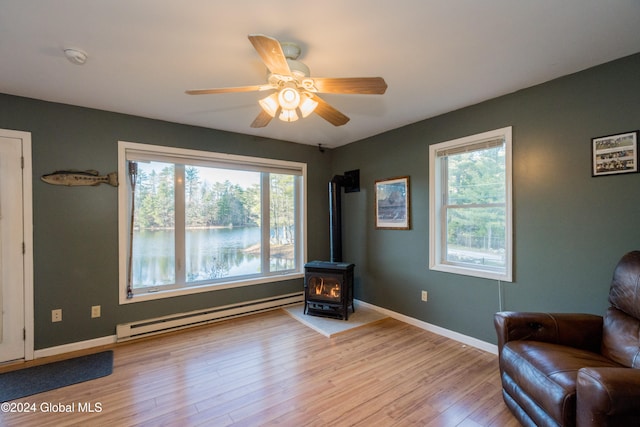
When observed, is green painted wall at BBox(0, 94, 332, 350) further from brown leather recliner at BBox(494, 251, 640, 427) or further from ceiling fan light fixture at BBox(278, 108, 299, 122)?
brown leather recliner at BBox(494, 251, 640, 427)

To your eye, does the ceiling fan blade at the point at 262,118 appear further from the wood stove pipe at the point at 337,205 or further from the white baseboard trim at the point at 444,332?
the white baseboard trim at the point at 444,332

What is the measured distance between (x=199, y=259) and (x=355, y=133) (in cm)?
264

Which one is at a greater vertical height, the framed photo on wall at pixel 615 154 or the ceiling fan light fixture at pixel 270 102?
the ceiling fan light fixture at pixel 270 102

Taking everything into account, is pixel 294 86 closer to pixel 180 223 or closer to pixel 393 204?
pixel 393 204

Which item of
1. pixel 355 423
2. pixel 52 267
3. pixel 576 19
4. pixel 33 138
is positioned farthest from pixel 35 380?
pixel 576 19

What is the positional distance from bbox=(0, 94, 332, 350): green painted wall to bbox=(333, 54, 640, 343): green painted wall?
295 cm

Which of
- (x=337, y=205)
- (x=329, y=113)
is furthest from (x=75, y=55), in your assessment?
(x=337, y=205)

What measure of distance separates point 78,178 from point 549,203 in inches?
172

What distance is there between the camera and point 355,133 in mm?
3896

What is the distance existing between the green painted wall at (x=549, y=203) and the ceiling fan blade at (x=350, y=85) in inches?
66.9

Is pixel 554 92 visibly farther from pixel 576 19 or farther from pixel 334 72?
pixel 334 72

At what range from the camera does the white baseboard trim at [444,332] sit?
2783 mm

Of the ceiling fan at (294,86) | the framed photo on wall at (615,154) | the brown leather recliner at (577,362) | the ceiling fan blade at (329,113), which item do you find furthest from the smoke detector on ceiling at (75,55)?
the framed photo on wall at (615,154)

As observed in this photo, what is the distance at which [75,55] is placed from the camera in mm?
1927
